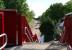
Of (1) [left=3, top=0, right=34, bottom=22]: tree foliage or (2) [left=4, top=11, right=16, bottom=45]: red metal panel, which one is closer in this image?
(2) [left=4, top=11, right=16, bottom=45]: red metal panel

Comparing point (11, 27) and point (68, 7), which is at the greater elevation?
point (11, 27)

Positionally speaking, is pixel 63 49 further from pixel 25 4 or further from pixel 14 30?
pixel 25 4

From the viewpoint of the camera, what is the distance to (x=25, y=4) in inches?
1341

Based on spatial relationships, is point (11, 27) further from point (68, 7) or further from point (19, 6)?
point (68, 7)

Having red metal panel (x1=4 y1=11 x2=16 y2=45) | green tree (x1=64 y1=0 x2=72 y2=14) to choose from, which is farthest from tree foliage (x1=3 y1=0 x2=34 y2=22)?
green tree (x1=64 y1=0 x2=72 y2=14)

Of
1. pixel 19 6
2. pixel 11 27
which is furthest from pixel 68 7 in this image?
pixel 11 27

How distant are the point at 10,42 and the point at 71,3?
49.3 m

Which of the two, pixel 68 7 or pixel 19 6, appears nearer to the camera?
pixel 19 6

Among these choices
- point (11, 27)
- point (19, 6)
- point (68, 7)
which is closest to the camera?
point (11, 27)

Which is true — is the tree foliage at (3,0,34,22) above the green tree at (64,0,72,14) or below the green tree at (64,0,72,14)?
above

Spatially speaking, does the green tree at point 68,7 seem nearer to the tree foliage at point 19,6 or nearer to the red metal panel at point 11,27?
the tree foliage at point 19,6

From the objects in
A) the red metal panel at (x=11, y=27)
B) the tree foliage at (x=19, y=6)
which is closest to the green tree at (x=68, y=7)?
the tree foliage at (x=19, y=6)

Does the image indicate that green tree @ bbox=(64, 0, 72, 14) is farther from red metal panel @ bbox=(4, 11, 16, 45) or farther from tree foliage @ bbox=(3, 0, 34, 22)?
red metal panel @ bbox=(4, 11, 16, 45)

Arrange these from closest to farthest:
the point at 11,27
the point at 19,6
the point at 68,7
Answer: the point at 11,27 → the point at 19,6 → the point at 68,7
